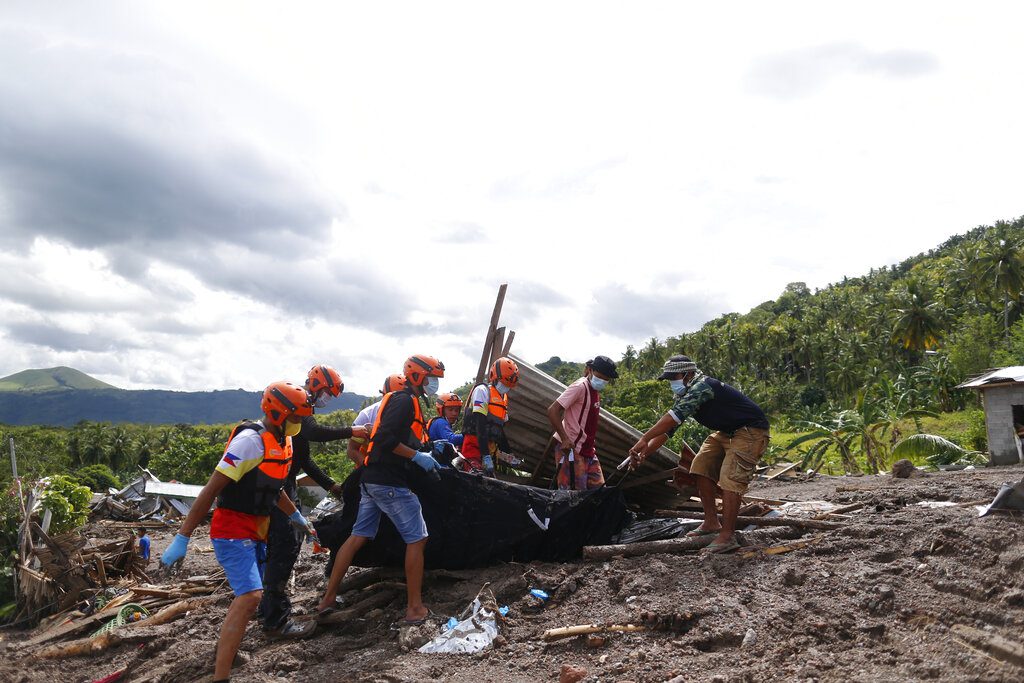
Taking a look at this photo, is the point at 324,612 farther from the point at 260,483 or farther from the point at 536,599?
the point at 536,599

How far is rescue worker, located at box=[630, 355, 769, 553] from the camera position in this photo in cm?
566

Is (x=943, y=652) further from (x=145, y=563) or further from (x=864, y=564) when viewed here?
(x=145, y=563)

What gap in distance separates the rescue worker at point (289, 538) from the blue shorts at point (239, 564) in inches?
38.3

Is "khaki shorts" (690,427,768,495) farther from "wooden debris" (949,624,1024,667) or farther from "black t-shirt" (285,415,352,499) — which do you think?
"black t-shirt" (285,415,352,499)

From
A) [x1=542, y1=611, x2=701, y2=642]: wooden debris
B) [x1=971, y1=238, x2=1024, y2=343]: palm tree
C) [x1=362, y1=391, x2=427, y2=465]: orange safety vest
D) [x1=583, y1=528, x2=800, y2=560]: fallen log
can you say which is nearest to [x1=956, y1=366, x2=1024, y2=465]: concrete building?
[x1=583, y1=528, x2=800, y2=560]: fallen log

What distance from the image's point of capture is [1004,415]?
14.4m

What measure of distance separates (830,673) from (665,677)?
92cm

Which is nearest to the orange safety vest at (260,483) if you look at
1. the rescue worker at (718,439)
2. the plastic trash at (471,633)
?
the plastic trash at (471,633)

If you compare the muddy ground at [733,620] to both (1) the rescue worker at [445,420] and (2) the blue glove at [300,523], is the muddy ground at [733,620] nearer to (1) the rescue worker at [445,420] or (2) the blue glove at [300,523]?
(2) the blue glove at [300,523]

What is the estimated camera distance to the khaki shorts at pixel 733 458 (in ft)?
18.5

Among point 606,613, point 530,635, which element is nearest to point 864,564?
point 606,613

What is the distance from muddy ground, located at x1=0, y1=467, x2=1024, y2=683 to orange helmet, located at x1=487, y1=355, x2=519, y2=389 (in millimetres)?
1916

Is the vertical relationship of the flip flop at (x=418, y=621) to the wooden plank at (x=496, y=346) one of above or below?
below

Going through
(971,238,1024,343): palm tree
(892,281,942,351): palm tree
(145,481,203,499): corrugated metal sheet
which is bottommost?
(145,481,203,499): corrugated metal sheet
